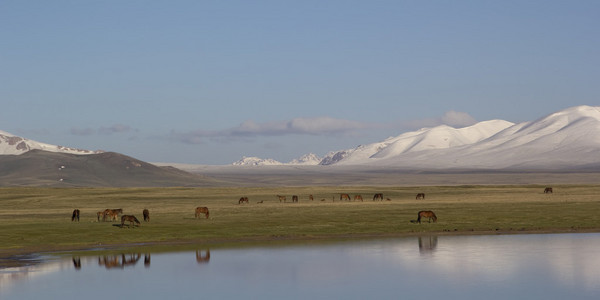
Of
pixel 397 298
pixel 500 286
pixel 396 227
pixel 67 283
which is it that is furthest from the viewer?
pixel 396 227

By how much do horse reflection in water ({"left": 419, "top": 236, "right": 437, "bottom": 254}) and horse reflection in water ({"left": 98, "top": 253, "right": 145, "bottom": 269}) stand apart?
1404 cm

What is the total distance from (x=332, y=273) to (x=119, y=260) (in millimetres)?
10980

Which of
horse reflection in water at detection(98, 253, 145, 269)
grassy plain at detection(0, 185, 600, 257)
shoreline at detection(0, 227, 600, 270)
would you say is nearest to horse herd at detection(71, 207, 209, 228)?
grassy plain at detection(0, 185, 600, 257)

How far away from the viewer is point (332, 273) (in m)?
35.4

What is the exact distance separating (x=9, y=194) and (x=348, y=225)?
6225 centimetres

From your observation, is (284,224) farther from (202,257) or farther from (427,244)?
(202,257)

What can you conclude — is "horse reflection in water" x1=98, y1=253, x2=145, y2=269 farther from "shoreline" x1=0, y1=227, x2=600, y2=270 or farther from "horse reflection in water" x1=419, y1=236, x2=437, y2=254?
"horse reflection in water" x1=419, y1=236, x2=437, y2=254

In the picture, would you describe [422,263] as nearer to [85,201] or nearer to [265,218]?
[265,218]

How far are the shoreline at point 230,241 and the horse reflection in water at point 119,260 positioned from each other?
2.79 metres

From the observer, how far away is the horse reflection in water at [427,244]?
42656mm

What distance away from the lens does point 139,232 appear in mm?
50094

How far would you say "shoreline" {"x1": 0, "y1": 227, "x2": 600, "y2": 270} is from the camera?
41.3 m

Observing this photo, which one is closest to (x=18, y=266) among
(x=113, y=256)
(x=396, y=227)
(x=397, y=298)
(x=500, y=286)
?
(x=113, y=256)

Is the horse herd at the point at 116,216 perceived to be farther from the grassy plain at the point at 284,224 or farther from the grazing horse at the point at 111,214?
the grassy plain at the point at 284,224
